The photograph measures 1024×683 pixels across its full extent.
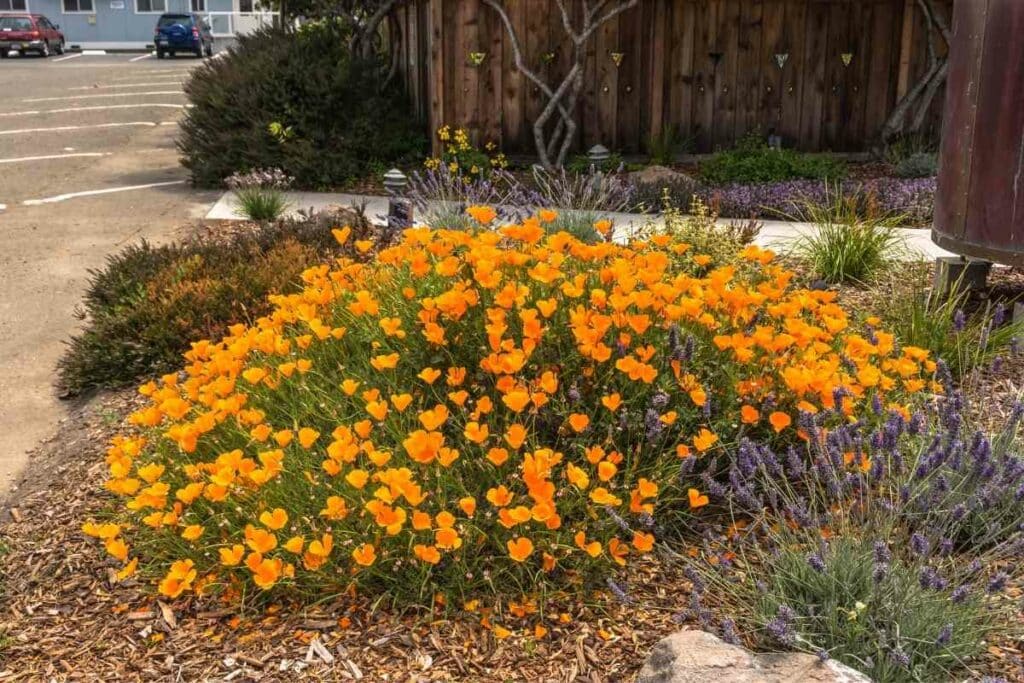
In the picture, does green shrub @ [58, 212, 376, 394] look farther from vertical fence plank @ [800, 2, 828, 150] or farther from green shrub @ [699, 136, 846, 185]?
vertical fence plank @ [800, 2, 828, 150]

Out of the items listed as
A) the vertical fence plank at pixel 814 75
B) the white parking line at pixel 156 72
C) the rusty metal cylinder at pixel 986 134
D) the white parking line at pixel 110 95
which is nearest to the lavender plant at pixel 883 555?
the rusty metal cylinder at pixel 986 134

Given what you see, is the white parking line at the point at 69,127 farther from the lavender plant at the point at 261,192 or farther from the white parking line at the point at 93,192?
the lavender plant at the point at 261,192

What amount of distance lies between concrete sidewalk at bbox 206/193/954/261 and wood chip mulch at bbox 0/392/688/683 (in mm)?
3653

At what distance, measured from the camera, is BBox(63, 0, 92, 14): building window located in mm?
46562

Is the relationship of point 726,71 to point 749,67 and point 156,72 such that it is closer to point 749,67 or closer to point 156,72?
point 749,67

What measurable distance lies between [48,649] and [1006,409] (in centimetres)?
374

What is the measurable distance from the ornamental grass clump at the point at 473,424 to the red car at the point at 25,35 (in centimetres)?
3980

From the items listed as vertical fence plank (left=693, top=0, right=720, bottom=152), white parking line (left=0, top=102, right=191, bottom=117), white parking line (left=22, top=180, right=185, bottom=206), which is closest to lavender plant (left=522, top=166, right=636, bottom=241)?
vertical fence plank (left=693, top=0, right=720, bottom=152)

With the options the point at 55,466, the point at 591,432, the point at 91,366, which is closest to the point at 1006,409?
the point at 591,432

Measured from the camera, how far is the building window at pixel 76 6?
4656 centimetres

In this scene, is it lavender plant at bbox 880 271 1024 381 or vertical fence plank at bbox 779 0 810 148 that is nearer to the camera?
lavender plant at bbox 880 271 1024 381

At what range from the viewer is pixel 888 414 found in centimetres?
343

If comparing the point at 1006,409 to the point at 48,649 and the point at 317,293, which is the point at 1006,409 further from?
the point at 48,649

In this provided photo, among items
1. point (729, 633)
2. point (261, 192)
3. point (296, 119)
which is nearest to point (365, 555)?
point (729, 633)
